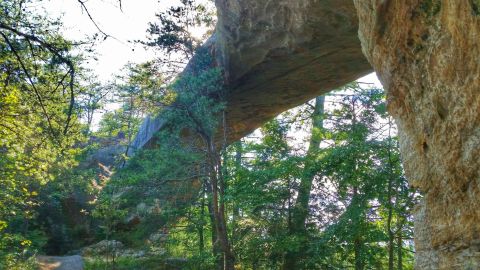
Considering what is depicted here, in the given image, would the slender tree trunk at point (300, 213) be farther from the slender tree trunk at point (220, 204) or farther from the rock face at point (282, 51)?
the rock face at point (282, 51)

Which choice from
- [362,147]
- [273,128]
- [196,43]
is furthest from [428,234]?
[196,43]

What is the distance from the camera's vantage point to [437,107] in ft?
12.2

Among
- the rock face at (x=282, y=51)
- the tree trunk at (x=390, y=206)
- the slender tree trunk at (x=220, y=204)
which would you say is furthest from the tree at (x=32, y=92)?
the tree trunk at (x=390, y=206)

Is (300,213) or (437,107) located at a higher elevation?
(437,107)

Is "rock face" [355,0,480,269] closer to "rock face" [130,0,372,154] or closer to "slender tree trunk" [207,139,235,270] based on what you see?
"rock face" [130,0,372,154]

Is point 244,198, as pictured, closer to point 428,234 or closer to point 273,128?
point 273,128

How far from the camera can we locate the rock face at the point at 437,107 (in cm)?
326

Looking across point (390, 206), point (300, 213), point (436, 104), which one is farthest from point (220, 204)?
point (436, 104)

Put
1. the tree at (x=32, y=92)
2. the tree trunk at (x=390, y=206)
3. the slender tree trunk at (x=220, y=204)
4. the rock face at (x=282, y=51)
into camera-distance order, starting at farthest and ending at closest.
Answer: the slender tree trunk at (x=220, y=204) → the rock face at (x=282, y=51) → the tree trunk at (x=390, y=206) → the tree at (x=32, y=92)

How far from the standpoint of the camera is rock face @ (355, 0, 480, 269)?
3.26 m

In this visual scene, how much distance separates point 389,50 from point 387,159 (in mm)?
3394

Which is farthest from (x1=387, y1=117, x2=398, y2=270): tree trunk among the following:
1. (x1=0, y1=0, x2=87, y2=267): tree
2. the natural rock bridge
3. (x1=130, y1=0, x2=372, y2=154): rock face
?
(x1=0, y1=0, x2=87, y2=267): tree

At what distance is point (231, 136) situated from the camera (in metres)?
13.9

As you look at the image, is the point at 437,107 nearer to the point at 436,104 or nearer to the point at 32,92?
the point at 436,104
